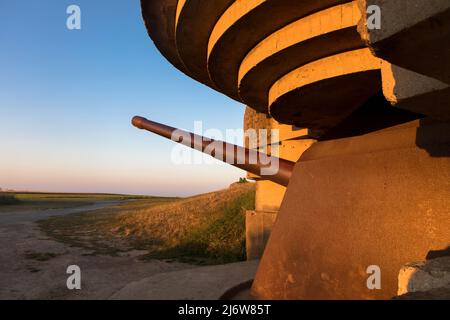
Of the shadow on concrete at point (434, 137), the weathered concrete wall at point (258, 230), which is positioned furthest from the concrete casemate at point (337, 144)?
the weathered concrete wall at point (258, 230)

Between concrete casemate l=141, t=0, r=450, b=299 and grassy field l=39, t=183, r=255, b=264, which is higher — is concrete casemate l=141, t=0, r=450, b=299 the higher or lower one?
the higher one

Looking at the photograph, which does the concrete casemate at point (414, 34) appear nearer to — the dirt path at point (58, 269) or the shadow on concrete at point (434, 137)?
the shadow on concrete at point (434, 137)

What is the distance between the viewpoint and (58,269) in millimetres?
9906

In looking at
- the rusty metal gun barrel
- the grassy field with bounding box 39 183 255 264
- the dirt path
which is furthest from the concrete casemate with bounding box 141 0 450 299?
the grassy field with bounding box 39 183 255 264

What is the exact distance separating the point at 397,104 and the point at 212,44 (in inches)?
126

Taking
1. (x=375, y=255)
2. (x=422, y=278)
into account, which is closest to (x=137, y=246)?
(x=375, y=255)

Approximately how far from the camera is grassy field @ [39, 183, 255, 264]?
12.2 m

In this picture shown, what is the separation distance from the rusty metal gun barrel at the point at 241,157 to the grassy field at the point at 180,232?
590cm

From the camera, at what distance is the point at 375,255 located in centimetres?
317

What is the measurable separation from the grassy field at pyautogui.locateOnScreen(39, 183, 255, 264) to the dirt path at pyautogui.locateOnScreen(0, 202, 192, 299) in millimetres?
972

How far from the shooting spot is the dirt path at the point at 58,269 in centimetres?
762

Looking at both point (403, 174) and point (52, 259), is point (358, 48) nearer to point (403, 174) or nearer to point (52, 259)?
point (403, 174)

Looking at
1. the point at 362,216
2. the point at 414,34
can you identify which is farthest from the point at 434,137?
the point at 414,34

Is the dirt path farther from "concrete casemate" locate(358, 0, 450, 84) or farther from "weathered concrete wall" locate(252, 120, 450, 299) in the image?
"concrete casemate" locate(358, 0, 450, 84)
